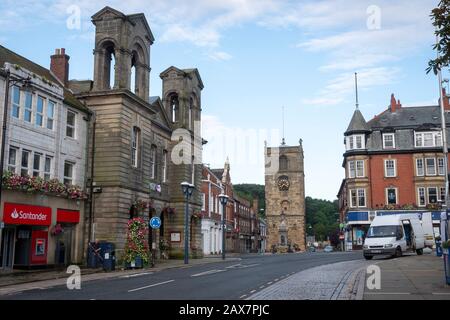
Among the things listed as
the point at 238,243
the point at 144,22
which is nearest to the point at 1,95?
the point at 144,22

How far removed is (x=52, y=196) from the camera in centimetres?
2700

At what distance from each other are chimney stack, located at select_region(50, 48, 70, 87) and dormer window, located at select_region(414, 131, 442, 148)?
135 ft

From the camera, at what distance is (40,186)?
25.3 meters

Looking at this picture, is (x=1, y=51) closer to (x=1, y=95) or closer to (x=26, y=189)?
(x=1, y=95)

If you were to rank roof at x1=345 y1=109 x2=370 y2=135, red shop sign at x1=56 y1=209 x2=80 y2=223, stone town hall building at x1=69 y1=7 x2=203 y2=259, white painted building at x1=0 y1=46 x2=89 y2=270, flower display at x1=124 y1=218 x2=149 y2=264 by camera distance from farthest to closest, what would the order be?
1. roof at x1=345 y1=109 x2=370 y2=135
2. stone town hall building at x1=69 y1=7 x2=203 y2=259
3. flower display at x1=124 y1=218 x2=149 y2=264
4. red shop sign at x1=56 y1=209 x2=80 y2=223
5. white painted building at x1=0 y1=46 x2=89 y2=270

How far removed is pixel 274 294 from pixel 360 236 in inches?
1863

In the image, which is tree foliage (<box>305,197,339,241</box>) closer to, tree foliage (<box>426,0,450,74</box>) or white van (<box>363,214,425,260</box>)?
white van (<box>363,214,425,260</box>)

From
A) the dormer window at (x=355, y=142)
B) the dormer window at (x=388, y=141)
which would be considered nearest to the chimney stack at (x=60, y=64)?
the dormer window at (x=355, y=142)

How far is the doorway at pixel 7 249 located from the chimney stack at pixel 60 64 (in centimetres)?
1231

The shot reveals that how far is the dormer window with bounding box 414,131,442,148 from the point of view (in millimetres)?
58000

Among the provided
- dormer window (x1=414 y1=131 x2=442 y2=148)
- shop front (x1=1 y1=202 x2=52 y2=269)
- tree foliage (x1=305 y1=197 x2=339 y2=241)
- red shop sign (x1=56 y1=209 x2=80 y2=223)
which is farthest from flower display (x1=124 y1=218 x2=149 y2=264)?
tree foliage (x1=305 y1=197 x2=339 y2=241)

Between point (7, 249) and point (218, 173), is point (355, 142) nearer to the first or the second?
point (218, 173)

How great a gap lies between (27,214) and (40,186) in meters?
1.58
